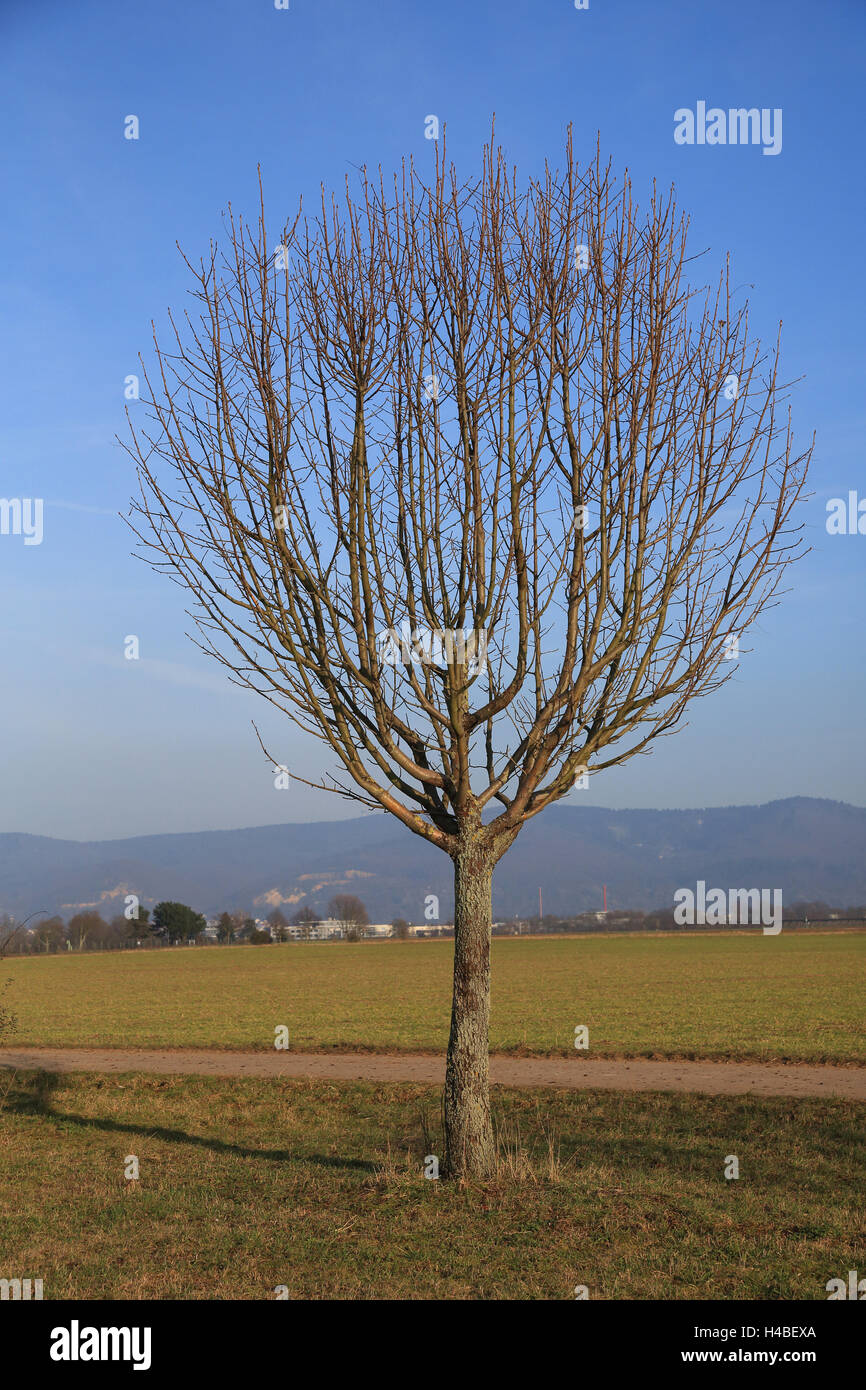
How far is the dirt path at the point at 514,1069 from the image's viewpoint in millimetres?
17750

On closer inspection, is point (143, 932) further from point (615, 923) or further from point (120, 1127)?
point (120, 1127)

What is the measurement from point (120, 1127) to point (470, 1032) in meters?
7.74

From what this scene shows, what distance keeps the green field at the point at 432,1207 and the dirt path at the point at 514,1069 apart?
99.9 inches

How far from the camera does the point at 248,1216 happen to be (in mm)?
8945

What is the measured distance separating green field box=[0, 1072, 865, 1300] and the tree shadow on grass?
0.06 metres

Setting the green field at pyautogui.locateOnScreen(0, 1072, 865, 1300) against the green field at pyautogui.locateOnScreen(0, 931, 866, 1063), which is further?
the green field at pyautogui.locateOnScreen(0, 931, 866, 1063)

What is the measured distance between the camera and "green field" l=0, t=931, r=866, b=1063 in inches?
1032

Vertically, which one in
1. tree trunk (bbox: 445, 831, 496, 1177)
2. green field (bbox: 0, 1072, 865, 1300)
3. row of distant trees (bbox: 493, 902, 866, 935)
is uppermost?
tree trunk (bbox: 445, 831, 496, 1177)

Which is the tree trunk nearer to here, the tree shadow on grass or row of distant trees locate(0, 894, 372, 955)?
the tree shadow on grass

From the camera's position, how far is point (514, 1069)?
20188 millimetres

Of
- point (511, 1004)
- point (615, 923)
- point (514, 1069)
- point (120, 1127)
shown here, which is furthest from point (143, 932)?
point (120, 1127)

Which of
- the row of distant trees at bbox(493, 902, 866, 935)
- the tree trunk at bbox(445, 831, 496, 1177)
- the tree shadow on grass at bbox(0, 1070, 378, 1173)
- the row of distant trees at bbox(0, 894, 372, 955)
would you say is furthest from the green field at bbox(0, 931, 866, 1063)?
the row of distant trees at bbox(493, 902, 866, 935)

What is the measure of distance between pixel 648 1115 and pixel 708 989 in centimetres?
A: 3312

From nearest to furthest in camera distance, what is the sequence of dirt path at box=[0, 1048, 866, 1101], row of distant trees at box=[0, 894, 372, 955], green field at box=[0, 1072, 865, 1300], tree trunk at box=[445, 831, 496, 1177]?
1. green field at box=[0, 1072, 865, 1300]
2. tree trunk at box=[445, 831, 496, 1177]
3. dirt path at box=[0, 1048, 866, 1101]
4. row of distant trees at box=[0, 894, 372, 955]
